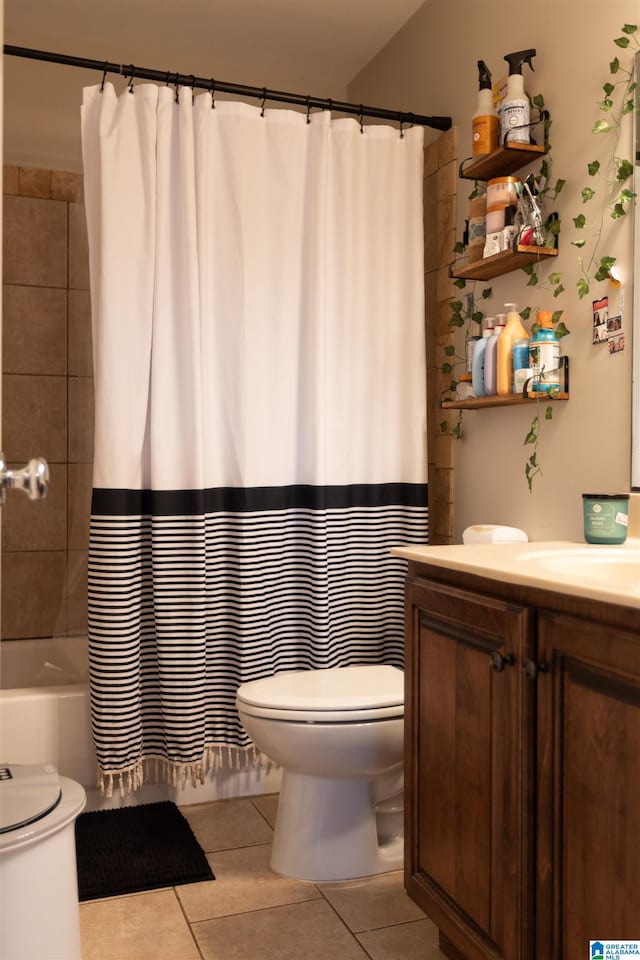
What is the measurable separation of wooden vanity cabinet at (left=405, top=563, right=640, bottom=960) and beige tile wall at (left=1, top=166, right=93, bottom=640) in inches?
67.8

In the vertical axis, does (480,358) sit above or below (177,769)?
above

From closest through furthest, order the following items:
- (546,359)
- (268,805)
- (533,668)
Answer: (533,668), (546,359), (268,805)

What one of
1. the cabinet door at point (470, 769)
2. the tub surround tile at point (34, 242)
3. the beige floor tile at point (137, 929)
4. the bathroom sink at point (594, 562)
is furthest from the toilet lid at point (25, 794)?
the tub surround tile at point (34, 242)

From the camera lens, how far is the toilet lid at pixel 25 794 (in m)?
1.40

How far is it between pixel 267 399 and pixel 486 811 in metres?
1.41

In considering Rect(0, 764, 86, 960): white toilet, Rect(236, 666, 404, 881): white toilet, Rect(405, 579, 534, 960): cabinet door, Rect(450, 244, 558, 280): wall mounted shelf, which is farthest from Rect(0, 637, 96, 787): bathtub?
Rect(450, 244, 558, 280): wall mounted shelf

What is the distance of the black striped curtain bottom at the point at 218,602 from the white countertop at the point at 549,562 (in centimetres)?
78

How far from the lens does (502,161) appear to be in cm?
222

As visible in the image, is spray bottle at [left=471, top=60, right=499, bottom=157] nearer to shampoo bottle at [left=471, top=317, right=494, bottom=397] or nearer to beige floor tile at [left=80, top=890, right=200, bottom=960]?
shampoo bottle at [left=471, top=317, right=494, bottom=397]

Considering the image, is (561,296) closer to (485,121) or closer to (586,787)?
(485,121)

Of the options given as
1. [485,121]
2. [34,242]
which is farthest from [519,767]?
[34,242]

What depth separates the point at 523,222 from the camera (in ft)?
7.03

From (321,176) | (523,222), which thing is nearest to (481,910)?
(523,222)

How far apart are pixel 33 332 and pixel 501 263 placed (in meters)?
1.79
